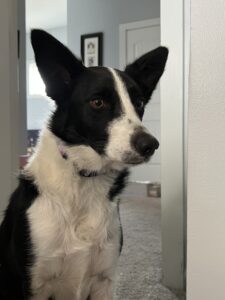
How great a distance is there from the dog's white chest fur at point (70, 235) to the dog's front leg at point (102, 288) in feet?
0.08

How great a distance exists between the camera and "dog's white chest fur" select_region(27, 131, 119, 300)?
1067mm

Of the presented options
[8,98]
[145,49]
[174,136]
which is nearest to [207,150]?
[174,136]

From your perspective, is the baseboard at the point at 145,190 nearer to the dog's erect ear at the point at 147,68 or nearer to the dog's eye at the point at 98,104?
the dog's erect ear at the point at 147,68

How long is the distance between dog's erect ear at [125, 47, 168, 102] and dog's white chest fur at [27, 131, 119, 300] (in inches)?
13.0

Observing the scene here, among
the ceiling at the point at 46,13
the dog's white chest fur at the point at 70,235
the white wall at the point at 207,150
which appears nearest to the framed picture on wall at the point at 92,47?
the ceiling at the point at 46,13

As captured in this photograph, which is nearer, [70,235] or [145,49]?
[70,235]

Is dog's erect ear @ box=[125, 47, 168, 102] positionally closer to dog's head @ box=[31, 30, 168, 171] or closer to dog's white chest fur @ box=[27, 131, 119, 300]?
dog's head @ box=[31, 30, 168, 171]

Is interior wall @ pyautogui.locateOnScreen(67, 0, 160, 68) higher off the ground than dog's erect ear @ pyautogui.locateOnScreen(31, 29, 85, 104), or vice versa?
interior wall @ pyautogui.locateOnScreen(67, 0, 160, 68)

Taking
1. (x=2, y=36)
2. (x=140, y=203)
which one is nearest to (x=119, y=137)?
(x=2, y=36)

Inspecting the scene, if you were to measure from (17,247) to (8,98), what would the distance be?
769mm

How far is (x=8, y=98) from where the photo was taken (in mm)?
1679

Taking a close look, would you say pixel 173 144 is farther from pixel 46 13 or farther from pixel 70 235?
pixel 46 13

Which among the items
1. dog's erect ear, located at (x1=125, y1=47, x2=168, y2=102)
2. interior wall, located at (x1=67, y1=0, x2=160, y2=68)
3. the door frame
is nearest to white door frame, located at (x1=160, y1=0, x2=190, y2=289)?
the door frame

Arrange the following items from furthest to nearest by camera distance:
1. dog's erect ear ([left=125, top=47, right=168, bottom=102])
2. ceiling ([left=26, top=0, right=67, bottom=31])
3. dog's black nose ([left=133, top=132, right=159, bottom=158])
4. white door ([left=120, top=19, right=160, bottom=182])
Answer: ceiling ([left=26, top=0, right=67, bottom=31]), white door ([left=120, top=19, right=160, bottom=182]), dog's erect ear ([left=125, top=47, right=168, bottom=102]), dog's black nose ([left=133, top=132, right=159, bottom=158])
